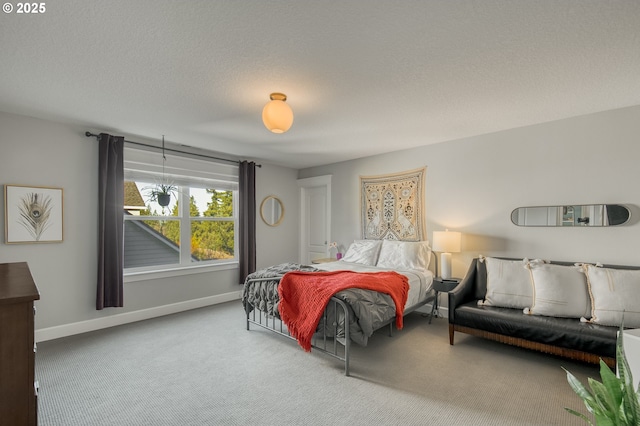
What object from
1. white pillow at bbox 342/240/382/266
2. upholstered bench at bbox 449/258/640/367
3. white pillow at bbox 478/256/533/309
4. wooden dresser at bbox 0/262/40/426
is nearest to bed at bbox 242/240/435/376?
white pillow at bbox 342/240/382/266

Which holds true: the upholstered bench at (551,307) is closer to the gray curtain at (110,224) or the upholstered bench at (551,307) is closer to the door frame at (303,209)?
the door frame at (303,209)

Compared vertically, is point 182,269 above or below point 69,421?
above

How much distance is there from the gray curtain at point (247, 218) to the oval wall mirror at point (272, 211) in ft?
1.25

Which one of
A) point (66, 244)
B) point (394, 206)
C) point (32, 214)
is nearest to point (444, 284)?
point (394, 206)

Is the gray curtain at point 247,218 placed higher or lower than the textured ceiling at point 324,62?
lower

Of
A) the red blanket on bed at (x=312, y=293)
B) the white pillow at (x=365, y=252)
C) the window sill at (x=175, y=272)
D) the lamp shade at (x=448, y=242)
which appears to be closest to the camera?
the red blanket on bed at (x=312, y=293)

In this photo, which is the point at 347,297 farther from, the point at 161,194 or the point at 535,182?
the point at 161,194

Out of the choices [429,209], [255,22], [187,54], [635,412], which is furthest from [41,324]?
[429,209]

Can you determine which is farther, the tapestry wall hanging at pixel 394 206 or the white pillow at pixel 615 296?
the tapestry wall hanging at pixel 394 206

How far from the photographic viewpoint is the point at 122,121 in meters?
3.39

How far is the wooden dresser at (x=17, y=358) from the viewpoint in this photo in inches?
37.5

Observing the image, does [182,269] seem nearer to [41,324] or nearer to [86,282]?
[86,282]

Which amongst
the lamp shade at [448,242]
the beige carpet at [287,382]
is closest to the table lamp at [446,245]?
the lamp shade at [448,242]

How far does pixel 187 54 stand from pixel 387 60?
1.39 m
